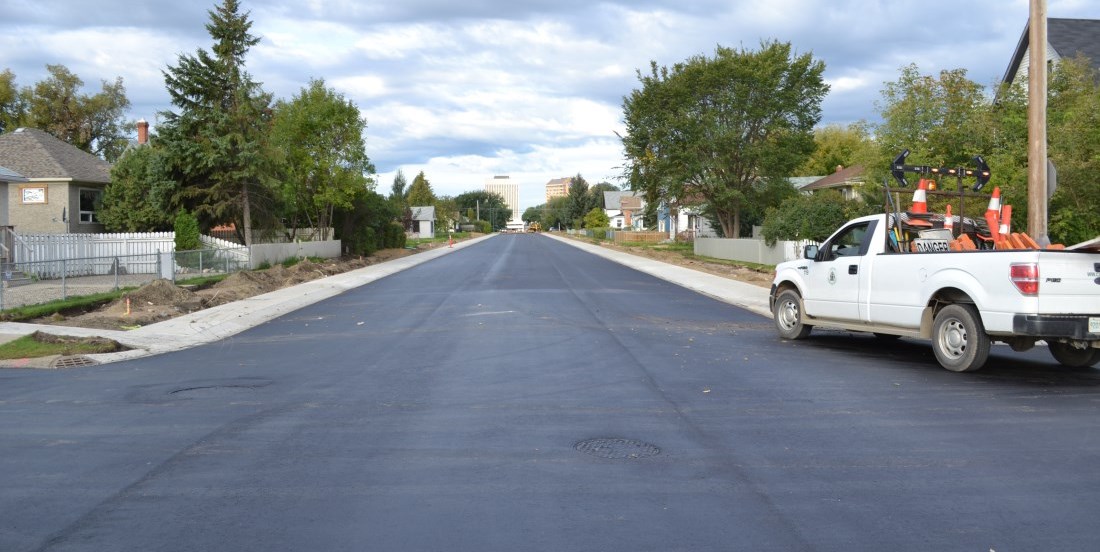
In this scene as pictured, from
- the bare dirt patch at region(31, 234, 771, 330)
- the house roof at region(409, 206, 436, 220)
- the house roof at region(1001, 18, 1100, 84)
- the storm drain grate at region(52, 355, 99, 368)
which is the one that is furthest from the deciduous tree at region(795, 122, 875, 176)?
the storm drain grate at region(52, 355, 99, 368)

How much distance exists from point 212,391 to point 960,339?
28.4ft

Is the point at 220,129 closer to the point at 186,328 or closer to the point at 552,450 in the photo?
the point at 186,328

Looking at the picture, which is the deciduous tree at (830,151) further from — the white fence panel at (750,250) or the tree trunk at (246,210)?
the tree trunk at (246,210)

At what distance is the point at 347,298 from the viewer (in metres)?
21.8

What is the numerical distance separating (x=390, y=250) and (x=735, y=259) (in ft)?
Result: 85.8

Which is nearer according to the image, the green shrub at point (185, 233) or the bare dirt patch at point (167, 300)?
the bare dirt patch at point (167, 300)

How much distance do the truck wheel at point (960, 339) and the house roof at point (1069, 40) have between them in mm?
25714

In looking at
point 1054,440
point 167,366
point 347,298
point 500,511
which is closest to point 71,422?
point 167,366

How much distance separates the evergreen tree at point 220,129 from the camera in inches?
1251

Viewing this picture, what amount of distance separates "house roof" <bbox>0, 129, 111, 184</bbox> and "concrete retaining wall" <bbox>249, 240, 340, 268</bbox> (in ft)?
26.4

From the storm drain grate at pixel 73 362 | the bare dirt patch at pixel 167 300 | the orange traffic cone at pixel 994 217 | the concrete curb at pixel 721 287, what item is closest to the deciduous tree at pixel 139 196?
the bare dirt patch at pixel 167 300

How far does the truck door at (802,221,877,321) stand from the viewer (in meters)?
11.6

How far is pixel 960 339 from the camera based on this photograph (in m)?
9.94

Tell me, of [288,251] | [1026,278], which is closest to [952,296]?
[1026,278]
